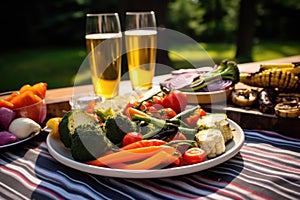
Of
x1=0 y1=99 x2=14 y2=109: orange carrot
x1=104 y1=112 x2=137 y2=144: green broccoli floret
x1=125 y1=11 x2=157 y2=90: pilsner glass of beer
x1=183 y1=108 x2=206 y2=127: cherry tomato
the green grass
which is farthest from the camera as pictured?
the green grass

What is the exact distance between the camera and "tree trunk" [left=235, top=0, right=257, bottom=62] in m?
6.60

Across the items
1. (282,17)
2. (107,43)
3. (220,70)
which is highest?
(107,43)

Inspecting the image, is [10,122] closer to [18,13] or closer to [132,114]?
[132,114]

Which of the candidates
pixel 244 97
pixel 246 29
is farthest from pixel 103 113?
pixel 246 29

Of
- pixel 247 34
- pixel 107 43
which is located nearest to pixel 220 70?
pixel 107 43

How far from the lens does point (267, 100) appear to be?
1.38 meters

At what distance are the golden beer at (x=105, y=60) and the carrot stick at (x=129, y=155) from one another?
2.01 ft

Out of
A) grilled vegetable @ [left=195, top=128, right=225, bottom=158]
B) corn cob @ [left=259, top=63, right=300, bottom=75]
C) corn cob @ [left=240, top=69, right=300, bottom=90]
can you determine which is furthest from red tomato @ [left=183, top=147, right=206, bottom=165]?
corn cob @ [left=259, top=63, right=300, bottom=75]

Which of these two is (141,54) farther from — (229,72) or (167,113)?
(167,113)

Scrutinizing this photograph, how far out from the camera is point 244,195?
90 centimetres

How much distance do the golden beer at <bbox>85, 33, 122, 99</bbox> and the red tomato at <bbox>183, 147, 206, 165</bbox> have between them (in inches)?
25.2

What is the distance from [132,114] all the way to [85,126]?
0.18m

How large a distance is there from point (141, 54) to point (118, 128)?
0.61 m

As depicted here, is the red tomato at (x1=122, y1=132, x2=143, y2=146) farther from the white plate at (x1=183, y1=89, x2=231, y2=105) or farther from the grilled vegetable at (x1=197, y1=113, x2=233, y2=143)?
the white plate at (x1=183, y1=89, x2=231, y2=105)
